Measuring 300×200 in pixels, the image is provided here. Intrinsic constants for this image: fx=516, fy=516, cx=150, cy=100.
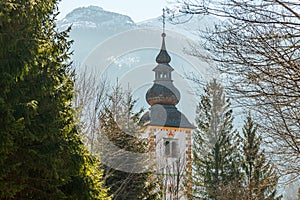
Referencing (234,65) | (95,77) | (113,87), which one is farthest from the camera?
(113,87)

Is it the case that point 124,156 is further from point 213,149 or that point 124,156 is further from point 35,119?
point 213,149

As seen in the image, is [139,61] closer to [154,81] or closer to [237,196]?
[237,196]

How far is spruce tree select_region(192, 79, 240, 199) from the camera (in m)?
21.4

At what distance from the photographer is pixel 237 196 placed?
16.4 meters

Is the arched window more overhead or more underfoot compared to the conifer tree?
more overhead

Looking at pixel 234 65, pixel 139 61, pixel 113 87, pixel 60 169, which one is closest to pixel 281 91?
pixel 234 65

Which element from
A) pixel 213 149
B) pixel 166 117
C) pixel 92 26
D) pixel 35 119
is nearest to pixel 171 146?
pixel 166 117

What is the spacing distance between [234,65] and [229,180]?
1591cm

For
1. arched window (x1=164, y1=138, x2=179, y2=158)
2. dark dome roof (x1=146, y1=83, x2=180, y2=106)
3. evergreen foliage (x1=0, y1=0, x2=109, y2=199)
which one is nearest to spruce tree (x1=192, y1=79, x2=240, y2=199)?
dark dome roof (x1=146, y1=83, x2=180, y2=106)

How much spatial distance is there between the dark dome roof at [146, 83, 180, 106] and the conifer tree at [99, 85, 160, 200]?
1369 centimetres

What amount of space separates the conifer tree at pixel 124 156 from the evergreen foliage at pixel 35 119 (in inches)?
220

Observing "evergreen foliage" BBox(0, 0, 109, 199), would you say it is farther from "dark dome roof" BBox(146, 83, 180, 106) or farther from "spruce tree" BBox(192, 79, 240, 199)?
"dark dome roof" BBox(146, 83, 180, 106)

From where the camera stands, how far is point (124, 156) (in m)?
13.7

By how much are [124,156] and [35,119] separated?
23.4 ft
